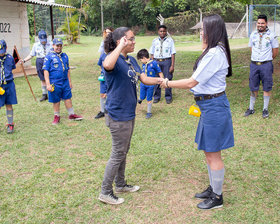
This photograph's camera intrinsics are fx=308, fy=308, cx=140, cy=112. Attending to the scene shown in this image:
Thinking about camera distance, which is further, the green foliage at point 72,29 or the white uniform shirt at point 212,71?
the green foliage at point 72,29

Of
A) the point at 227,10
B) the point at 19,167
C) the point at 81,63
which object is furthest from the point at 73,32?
the point at 19,167

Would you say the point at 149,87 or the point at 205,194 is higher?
the point at 149,87

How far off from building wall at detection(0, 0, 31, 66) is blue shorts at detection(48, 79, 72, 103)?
281 inches

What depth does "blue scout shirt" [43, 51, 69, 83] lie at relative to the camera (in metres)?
6.09

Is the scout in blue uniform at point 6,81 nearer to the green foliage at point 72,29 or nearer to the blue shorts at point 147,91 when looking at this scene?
the blue shorts at point 147,91

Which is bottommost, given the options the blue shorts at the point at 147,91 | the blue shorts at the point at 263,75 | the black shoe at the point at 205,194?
the black shoe at the point at 205,194

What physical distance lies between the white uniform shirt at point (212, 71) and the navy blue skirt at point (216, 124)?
120 millimetres

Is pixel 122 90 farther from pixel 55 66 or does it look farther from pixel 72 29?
pixel 72 29

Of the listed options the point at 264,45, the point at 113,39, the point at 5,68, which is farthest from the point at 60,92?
the point at 264,45

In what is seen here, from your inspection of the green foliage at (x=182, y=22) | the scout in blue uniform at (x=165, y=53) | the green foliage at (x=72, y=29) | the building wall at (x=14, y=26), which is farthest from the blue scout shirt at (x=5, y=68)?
the green foliage at (x=182, y=22)

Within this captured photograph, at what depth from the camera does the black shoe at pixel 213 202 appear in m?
3.30

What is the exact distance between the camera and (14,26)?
1262 centimetres

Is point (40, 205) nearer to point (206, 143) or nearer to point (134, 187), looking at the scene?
point (134, 187)

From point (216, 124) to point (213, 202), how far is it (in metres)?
0.89
